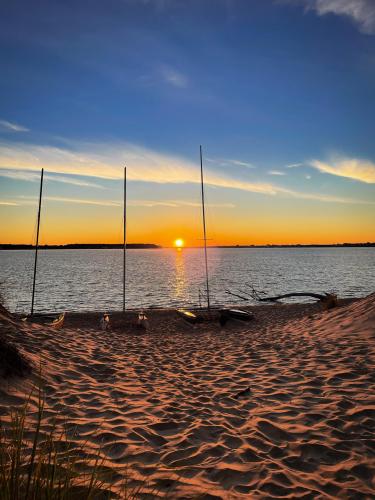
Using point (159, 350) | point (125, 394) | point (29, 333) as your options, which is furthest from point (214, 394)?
point (29, 333)

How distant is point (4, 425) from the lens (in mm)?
5145

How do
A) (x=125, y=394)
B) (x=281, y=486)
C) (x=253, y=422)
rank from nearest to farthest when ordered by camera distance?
(x=281, y=486) → (x=253, y=422) → (x=125, y=394)

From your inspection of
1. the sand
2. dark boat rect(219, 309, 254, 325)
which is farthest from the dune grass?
dark boat rect(219, 309, 254, 325)

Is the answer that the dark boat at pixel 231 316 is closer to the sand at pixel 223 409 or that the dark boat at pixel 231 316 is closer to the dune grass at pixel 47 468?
the sand at pixel 223 409

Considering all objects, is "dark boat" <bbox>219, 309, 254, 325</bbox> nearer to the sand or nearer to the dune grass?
the sand

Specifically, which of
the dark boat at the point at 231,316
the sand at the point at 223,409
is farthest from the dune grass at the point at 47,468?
the dark boat at the point at 231,316

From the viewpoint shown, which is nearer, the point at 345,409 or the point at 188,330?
the point at 345,409

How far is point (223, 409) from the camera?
6.73 metres

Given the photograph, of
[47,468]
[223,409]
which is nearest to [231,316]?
[223,409]

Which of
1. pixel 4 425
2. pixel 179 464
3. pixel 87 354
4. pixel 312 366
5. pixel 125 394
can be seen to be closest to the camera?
pixel 179 464

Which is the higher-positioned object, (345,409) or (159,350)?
(345,409)

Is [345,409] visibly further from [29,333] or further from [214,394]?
[29,333]

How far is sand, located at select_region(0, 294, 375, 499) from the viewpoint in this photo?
4.48 metres

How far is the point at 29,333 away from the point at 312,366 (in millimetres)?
8862
